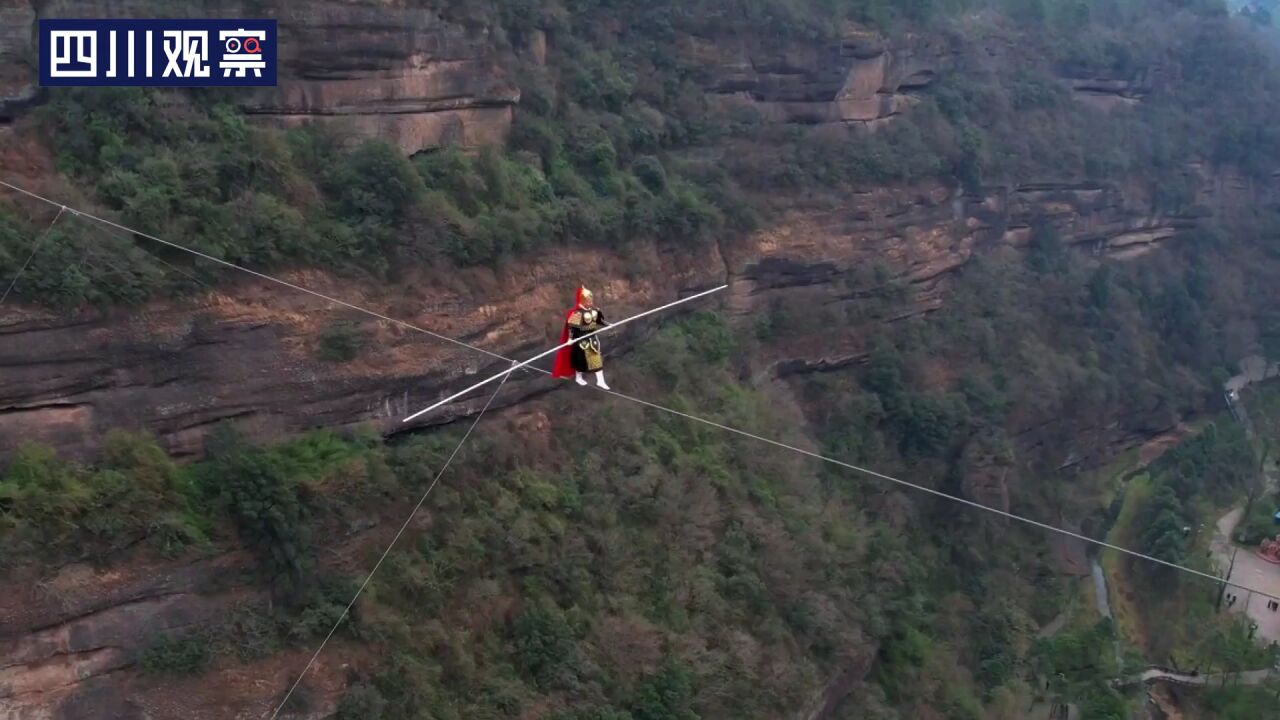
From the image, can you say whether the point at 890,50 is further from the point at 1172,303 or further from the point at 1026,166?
the point at 1172,303

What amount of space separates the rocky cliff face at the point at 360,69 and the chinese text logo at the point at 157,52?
0.19m

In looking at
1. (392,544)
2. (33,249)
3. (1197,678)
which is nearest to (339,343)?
(392,544)

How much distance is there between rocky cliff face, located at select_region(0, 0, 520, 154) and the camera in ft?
46.0

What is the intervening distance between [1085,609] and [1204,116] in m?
22.3

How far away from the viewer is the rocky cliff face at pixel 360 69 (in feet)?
46.0

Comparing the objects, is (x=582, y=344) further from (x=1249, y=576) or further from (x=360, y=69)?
(x=1249, y=576)

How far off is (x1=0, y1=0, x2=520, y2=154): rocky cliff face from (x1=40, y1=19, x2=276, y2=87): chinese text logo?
0.19 metres

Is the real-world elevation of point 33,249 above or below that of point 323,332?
above

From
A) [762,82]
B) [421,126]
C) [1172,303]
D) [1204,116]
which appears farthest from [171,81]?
[1204,116]

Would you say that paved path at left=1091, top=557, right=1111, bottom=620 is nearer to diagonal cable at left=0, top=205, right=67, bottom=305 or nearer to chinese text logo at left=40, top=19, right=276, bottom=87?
chinese text logo at left=40, top=19, right=276, bottom=87

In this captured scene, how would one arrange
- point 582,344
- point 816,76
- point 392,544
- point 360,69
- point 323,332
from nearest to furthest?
point 582,344, point 392,544, point 323,332, point 360,69, point 816,76

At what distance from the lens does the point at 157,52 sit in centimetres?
1461

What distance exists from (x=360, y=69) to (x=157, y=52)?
313cm

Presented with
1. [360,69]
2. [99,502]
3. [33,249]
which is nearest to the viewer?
[99,502]
